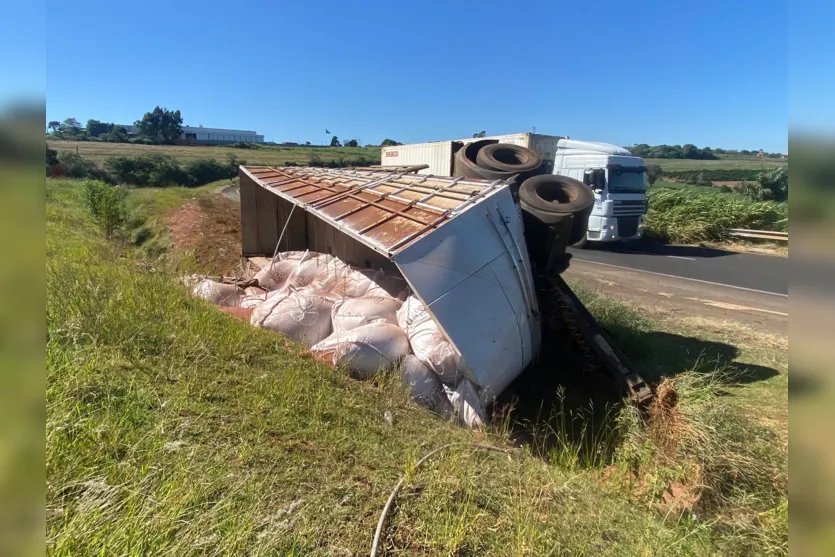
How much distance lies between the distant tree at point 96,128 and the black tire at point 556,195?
75973 millimetres

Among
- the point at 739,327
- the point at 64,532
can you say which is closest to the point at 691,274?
the point at 739,327

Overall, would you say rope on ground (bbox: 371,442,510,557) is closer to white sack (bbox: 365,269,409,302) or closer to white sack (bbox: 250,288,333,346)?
white sack (bbox: 250,288,333,346)

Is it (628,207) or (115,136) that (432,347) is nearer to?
(628,207)

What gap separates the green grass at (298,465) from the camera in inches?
85.3

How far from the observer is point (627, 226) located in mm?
16109

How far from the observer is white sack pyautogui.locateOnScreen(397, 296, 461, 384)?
15.8 feet

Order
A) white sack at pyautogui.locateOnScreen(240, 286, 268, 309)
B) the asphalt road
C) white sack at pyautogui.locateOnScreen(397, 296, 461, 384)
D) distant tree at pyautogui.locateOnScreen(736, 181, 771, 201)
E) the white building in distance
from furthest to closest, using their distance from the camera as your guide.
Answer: the white building in distance < distant tree at pyautogui.locateOnScreen(736, 181, 771, 201) < the asphalt road < white sack at pyautogui.locateOnScreen(240, 286, 268, 309) < white sack at pyautogui.locateOnScreen(397, 296, 461, 384)

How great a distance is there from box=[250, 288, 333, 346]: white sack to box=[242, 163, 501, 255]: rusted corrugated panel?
1080mm

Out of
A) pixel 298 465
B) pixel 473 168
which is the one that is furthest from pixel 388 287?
pixel 298 465

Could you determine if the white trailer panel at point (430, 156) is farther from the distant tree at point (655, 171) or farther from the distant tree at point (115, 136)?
the distant tree at point (115, 136)

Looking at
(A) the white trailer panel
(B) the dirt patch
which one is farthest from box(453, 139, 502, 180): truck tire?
(A) the white trailer panel

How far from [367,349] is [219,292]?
3.56 meters

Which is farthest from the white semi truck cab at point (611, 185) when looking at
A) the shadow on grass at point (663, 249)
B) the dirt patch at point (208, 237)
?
the dirt patch at point (208, 237)
